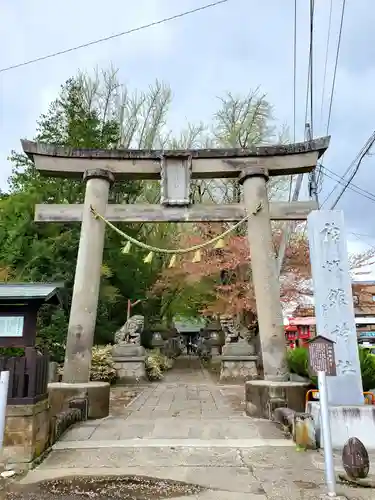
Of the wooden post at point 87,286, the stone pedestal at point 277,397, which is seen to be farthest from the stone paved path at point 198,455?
the wooden post at point 87,286

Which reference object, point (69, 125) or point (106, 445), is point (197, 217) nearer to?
point (106, 445)

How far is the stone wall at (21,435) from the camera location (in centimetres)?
548

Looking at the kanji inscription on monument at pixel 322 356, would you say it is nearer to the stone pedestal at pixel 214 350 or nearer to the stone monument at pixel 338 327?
the stone monument at pixel 338 327

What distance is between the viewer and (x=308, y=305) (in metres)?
21.5

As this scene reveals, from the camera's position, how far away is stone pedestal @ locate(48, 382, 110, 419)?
8.90m

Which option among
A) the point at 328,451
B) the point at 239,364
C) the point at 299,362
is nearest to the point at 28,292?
the point at 328,451

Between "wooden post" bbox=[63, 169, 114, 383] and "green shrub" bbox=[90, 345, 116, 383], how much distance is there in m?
6.40

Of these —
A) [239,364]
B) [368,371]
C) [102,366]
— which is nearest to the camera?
[368,371]

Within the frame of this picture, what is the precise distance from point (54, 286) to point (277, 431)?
465cm

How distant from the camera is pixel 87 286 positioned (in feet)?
32.0

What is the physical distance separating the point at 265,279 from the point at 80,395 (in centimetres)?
476

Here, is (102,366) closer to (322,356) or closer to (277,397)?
(277,397)

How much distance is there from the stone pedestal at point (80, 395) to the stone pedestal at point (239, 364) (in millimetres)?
9533

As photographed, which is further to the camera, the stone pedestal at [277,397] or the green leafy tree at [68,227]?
the green leafy tree at [68,227]
